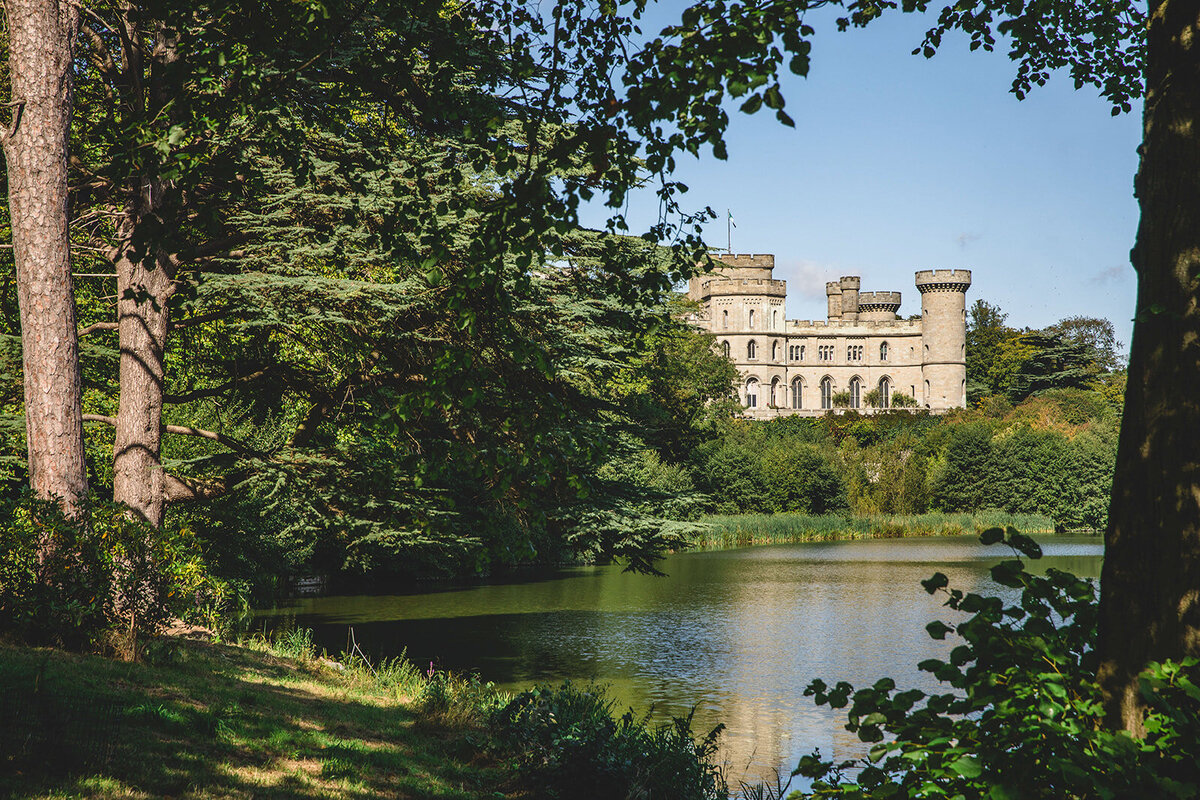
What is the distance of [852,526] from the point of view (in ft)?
104

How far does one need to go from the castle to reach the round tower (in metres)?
0.06

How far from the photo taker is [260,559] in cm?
1418

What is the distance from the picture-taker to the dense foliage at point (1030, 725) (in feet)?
5.96

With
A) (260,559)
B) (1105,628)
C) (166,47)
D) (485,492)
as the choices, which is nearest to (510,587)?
(260,559)

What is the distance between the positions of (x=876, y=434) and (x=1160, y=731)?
46.7m

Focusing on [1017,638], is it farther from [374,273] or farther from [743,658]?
[743,658]

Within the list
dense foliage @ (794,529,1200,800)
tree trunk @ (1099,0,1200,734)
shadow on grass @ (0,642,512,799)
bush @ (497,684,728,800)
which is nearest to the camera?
dense foliage @ (794,529,1200,800)

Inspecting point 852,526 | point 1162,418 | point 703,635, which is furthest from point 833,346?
point 1162,418

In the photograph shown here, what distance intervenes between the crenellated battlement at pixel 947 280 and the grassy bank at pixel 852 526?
106 ft

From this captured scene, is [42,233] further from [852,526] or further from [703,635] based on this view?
[852,526]

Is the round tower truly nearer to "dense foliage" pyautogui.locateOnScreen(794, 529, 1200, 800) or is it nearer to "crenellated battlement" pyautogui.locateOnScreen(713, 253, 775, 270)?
"crenellated battlement" pyautogui.locateOnScreen(713, 253, 775, 270)

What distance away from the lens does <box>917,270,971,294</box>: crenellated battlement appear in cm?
6231

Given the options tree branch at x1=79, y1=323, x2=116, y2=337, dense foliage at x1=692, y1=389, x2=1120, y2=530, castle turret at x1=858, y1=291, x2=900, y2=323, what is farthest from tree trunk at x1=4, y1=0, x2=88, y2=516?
castle turret at x1=858, y1=291, x2=900, y2=323

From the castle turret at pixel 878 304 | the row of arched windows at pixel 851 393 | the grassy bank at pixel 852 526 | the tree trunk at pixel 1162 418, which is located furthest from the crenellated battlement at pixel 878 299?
the tree trunk at pixel 1162 418
